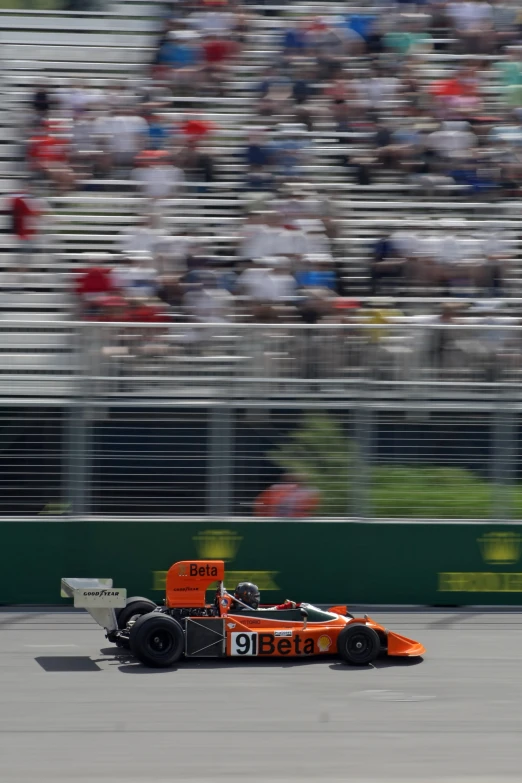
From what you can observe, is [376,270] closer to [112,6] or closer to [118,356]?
[118,356]

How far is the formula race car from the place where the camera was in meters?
8.77

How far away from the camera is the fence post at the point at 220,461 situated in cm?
1096

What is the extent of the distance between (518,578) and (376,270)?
3688 mm

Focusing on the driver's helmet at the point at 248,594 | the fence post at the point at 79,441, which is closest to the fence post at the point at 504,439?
the driver's helmet at the point at 248,594

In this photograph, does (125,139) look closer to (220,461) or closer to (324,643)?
(220,461)

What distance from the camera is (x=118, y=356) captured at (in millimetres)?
10836

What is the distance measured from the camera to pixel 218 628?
8883 mm

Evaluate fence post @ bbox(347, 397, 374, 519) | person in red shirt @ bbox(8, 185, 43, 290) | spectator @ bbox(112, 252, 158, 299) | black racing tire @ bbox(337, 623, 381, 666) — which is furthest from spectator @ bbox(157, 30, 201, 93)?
black racing tire @ bbox(337, 623, 381, 666)

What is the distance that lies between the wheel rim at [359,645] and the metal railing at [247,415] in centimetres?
243

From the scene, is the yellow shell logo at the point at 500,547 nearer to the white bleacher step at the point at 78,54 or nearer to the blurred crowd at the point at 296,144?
the blurred crowd at the point at 296,144

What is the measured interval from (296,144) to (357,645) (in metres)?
7.38

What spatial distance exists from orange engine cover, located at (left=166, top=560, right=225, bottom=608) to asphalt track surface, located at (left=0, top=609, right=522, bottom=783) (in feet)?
1.58

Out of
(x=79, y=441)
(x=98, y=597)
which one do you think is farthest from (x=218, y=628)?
(x=79, y=441)

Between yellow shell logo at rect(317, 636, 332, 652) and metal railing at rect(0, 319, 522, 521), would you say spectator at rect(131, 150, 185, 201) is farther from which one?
yellow shell logo at rect(317, 636, 332, 652)
